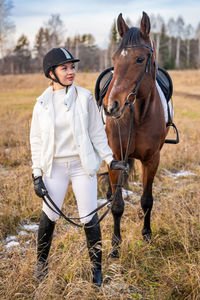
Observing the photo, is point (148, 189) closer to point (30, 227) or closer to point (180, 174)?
point (30, 227)

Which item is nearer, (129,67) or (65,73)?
(65,73)

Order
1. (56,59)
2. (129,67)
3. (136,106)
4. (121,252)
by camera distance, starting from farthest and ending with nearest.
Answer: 1. (136,106)
2. (121,252)
3. (129,67)
4. (56,59)

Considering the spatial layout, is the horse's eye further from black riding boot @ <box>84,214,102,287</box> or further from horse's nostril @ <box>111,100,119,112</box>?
black riding boot @ <box>84,214,102,287</box>

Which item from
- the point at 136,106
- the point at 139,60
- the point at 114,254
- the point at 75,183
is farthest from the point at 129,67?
the point at 114,254

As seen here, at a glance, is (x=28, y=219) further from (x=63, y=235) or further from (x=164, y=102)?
(x=164, y=102)

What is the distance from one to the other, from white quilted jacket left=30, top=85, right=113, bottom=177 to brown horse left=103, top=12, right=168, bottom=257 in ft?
0.75

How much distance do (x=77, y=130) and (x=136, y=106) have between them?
44.5 inches

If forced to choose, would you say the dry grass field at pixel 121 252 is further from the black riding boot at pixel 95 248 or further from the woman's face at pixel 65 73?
the woman's face at pixel 65 73

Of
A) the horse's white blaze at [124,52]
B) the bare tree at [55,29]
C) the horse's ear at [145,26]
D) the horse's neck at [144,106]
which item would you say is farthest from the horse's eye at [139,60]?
the bare tree at [55,29]

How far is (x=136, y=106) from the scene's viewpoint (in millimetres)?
Answer: 3133

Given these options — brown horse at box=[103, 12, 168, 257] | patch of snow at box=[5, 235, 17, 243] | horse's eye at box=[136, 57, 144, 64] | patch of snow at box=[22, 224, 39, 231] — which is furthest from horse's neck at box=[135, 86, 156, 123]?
patch of snow at box=[5, 235, 17, 243]

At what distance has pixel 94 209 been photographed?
2355 millimetres

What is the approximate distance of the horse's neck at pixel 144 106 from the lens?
3.12m

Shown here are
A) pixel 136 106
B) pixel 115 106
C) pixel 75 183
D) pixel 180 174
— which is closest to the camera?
pixel 75 183
